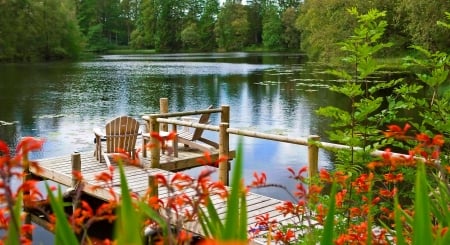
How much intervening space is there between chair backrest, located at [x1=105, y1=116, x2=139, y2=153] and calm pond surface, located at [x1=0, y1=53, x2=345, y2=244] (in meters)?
2.41

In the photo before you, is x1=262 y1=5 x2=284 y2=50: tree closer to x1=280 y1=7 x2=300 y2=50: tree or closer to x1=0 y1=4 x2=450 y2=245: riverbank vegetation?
x1=280 y1=7 x2=300 y2=50: tree

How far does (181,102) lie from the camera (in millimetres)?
22953

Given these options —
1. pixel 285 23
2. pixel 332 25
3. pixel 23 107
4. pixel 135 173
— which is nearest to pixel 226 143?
pixel 135 173

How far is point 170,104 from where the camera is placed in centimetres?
2228

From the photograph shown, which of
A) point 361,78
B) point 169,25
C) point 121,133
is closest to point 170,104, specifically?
point 121,133

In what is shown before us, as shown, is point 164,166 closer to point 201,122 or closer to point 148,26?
point 201,122

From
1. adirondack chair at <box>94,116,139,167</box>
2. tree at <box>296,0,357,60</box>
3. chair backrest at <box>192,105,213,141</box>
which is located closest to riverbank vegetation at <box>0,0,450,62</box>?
tree at <box>296,0,357,60</box>

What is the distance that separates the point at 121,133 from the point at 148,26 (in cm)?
8522

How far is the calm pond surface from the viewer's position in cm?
1343

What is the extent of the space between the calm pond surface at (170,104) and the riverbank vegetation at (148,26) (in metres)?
16.9

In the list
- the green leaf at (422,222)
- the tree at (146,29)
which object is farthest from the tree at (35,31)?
the green leaf at (422,222)

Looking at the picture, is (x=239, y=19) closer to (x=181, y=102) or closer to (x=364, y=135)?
(x=181, y=102)

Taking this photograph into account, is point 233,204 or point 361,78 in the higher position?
point 361,78

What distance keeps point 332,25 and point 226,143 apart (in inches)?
1058
